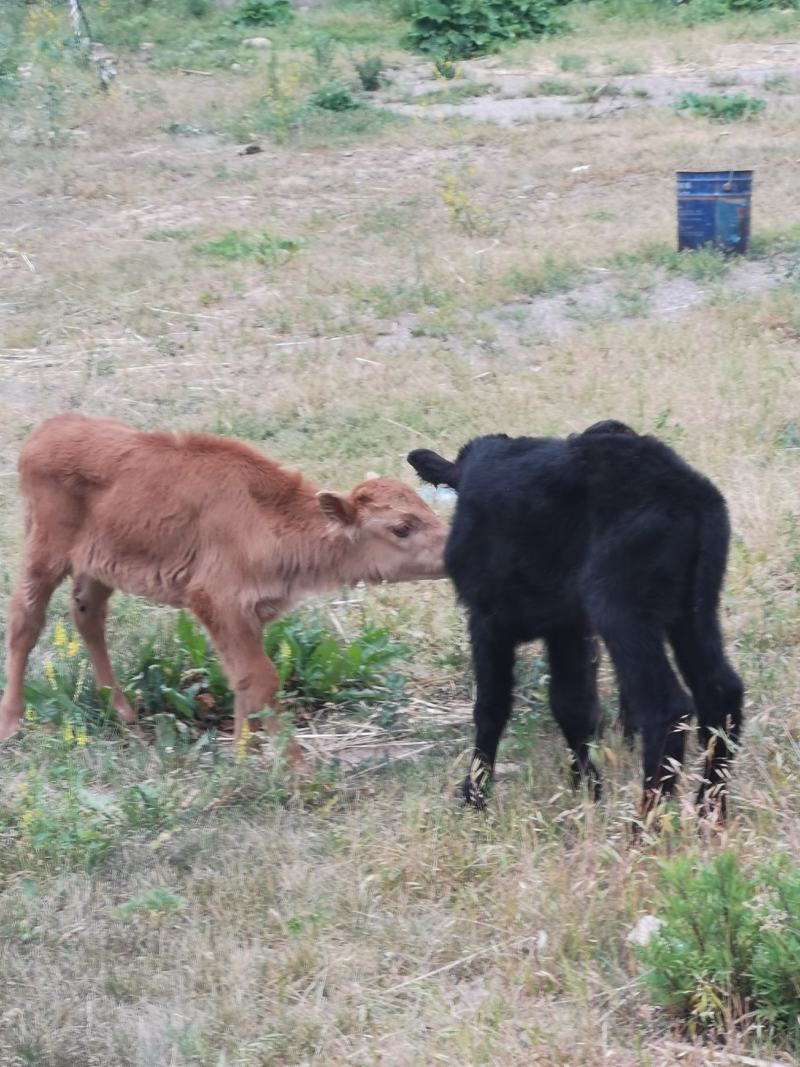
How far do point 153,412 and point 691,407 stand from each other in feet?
12.6

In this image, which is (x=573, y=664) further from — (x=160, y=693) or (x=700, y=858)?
(x=160, y=693)

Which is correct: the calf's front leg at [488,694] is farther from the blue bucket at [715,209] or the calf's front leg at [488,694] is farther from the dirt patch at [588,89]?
the dirt patch at [588,89]

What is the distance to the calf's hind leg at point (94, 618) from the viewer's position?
6.58 metres

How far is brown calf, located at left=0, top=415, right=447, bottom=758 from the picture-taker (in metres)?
6.12

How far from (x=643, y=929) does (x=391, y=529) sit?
2427 mm

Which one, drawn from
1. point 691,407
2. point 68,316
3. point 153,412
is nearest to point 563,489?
point 691,407

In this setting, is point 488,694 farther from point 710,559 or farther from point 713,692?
point 710,559

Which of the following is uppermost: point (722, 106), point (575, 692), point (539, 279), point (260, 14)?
point (260, 14)

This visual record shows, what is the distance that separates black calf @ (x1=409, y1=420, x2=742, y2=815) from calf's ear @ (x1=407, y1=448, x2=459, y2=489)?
15cm

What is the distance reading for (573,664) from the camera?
216 inches

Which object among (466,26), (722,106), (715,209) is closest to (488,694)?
(715,209)

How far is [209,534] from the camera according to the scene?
617 cm

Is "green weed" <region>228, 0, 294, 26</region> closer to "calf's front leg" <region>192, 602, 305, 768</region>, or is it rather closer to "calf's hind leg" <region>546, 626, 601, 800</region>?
"calf's front leg" <region>192, 602, 305, 768</region>

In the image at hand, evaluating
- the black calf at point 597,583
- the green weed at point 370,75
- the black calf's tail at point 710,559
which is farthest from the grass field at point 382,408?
the black calf's tail at point 710,559
